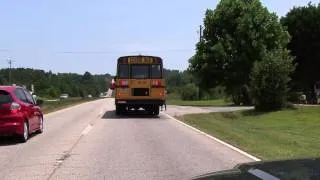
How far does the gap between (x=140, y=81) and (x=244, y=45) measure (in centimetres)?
2694

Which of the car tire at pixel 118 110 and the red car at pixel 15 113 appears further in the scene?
the car tire at pixel 118 110

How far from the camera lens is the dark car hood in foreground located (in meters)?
3.96

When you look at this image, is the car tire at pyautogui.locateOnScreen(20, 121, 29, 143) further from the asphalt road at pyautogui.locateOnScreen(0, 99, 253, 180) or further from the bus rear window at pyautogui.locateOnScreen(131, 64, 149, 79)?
the bus rear window at pyautogui.locateOnScreen(131, 64, 149, 79)

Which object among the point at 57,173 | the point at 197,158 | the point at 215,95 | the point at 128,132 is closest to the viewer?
the point at 57,173

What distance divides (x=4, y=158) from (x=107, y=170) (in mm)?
3518

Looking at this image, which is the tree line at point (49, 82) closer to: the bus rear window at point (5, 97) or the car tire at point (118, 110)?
the car tire at point (118, 110)

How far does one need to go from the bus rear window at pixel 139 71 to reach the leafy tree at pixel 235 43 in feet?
81.3

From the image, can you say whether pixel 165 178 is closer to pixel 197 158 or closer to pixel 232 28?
pixel 197 158

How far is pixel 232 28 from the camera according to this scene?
2422 inches

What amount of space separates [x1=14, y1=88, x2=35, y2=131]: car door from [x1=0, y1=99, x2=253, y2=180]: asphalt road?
59 cm

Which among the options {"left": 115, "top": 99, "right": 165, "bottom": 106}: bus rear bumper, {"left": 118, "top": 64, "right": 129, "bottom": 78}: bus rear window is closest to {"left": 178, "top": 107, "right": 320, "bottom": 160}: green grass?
{"left": 115, "top": 99, "right": 165, "bottom": 106}: bus rear bumper

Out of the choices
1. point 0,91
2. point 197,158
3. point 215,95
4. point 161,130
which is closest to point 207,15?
point 215,95

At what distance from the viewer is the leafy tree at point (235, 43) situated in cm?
5916

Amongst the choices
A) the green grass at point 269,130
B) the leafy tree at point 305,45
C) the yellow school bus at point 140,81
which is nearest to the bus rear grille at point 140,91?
the yellow school bus at point 140,81
